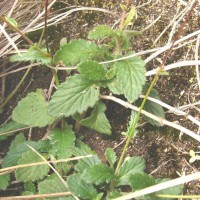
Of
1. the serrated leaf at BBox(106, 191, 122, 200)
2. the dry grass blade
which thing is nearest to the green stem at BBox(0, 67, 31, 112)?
the dry grass blade

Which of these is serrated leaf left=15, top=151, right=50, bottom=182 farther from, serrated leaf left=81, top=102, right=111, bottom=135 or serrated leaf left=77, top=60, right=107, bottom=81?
serrated leaf left=77, top=60, right=107, bottom=81

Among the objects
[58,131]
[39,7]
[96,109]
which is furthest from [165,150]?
[39,7]

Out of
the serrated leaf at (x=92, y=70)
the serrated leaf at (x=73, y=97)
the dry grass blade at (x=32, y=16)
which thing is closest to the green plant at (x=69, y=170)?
the serrated leaf at (x=73, y=97)

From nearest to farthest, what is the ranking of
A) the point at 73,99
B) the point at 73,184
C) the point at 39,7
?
the point at 73,184 → the point at 73,99 → the point at 39,7

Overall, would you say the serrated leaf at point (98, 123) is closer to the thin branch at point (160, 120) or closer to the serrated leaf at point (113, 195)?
the thin branch at point (160, 120)

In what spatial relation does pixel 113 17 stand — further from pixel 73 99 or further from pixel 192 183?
pixel 192 183

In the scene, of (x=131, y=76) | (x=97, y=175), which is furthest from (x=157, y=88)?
(x=97, y=175)
